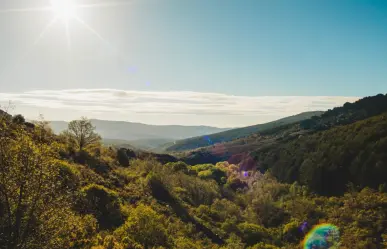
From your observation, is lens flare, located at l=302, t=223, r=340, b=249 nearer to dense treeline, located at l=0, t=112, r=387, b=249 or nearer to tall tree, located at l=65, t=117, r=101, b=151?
dense treeline, located at l=0, t=112, r=387, b=249

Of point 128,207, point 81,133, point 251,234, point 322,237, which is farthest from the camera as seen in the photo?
point 81,133

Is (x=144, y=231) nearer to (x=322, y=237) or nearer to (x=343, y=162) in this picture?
(x=322, y=237)

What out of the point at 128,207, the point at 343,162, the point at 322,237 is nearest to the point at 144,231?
the point at 128,207

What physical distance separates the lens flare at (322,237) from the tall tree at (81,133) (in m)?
50.1

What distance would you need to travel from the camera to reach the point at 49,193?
17109mm

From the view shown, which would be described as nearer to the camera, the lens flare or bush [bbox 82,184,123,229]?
bush [bbox 82,184,123,229]

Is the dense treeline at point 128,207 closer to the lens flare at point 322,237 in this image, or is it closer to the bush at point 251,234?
the bush at point 251,234

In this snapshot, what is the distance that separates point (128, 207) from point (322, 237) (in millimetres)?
37418

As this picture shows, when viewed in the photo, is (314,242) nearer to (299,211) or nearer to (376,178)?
(299,211)

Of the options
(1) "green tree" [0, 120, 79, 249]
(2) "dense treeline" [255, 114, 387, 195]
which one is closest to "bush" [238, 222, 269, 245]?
(2) "dense treeline" [255, 114, 387, 195]

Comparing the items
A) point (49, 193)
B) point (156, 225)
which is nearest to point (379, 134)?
point (156, 225)

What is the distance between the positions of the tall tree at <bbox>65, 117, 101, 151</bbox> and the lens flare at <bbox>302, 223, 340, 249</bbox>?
164 ft

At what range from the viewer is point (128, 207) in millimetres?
41562

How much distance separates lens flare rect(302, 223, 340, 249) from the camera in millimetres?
51281
